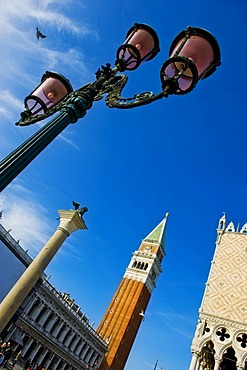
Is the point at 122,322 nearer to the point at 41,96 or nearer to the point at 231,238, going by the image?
the point at 231,238

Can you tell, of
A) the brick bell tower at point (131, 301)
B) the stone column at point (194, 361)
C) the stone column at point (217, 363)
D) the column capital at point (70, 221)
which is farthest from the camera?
the brick bell tower at point (131, 301)

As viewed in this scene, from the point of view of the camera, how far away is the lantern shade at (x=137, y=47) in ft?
15.9

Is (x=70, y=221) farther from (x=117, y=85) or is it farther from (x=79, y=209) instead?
(x=117, y=85)

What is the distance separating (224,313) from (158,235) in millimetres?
50442

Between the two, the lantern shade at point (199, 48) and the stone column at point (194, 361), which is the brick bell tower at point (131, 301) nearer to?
the stone column at point (194, 361)

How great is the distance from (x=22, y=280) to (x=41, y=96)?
4166 mm

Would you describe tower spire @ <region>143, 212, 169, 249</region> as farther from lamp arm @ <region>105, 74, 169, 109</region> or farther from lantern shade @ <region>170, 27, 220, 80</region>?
lantern shade @ <region>170, 27, 220, 80</region>

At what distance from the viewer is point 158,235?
199 feet

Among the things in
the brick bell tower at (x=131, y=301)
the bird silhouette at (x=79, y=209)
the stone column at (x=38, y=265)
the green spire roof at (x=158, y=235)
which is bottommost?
the stone column at (x=38, y=265)

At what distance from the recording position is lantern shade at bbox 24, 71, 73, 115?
4.94 m

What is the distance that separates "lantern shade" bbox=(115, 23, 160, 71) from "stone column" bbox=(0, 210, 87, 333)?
439 centimetres

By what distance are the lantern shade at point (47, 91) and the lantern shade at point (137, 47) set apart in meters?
1.01

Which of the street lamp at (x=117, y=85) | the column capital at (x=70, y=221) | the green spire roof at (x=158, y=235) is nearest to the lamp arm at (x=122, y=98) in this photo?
the street lamp at (x=117, y=85)

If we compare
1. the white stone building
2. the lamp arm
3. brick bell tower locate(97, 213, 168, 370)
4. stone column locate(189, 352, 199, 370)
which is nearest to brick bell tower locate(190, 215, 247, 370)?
stone column locate(189, 352, 199, 370)
